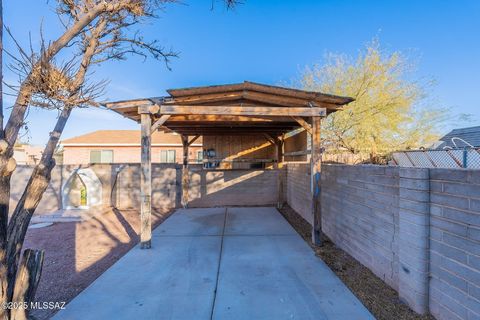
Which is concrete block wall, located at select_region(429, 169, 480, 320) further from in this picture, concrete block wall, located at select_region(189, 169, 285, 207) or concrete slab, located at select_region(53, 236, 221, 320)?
concrete block wall, located at select_region(189, 169, 285, 207)

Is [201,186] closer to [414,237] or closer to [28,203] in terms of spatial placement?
[28,203]

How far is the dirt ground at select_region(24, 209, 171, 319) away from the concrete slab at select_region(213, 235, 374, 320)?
1965 millimetres

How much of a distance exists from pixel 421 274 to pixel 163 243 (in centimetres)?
426

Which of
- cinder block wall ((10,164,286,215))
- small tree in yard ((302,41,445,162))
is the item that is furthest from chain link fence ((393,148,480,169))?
cinder block wall ((10,164,286,215))

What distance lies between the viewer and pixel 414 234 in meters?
2.61

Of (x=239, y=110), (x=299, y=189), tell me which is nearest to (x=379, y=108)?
(x=299, y=189)

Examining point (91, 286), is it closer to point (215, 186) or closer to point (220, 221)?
point (220, 221)

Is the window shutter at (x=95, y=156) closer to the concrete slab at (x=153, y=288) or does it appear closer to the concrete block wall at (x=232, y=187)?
the concrete block wall at (x=232, y=187)

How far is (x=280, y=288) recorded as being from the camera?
125 inches

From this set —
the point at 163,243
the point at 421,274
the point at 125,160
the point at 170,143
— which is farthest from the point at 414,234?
the point at 125,160

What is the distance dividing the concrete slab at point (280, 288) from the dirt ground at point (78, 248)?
197 centimetres

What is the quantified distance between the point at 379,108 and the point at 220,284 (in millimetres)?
9831

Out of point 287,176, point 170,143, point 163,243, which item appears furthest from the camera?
point 170,143

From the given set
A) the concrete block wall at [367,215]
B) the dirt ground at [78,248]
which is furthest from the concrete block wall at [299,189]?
the dirt ground at [78,248]
